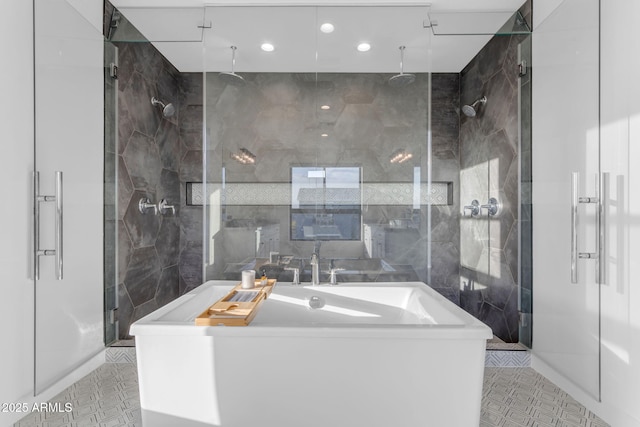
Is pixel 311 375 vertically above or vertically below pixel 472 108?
below

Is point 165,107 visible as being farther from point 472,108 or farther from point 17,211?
point 472,108

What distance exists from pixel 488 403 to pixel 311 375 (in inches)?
43.6

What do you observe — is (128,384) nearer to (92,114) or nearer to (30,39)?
(92,114)

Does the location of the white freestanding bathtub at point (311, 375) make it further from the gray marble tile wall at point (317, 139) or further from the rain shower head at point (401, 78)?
the rain shower head at point (401, 78)

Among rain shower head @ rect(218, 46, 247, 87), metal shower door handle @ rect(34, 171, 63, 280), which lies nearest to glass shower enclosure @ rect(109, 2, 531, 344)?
rain shower head @ rect(218, 46, 247, 87)

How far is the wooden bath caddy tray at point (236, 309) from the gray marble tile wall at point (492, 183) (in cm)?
177

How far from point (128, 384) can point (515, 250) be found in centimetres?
267

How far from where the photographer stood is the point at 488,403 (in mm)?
1919

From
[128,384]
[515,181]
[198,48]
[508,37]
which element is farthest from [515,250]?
[198,48]

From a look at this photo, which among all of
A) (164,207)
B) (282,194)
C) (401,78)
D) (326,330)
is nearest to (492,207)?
(401,78)

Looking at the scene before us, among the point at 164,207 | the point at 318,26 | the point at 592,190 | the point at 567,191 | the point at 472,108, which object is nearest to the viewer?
the point at 592,190

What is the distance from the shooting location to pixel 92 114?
7.59 feet

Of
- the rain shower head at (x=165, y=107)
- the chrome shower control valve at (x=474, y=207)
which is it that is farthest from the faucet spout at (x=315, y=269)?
the rain shower head at (x=165, y=107)

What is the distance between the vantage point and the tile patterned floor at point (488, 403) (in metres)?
1.73
